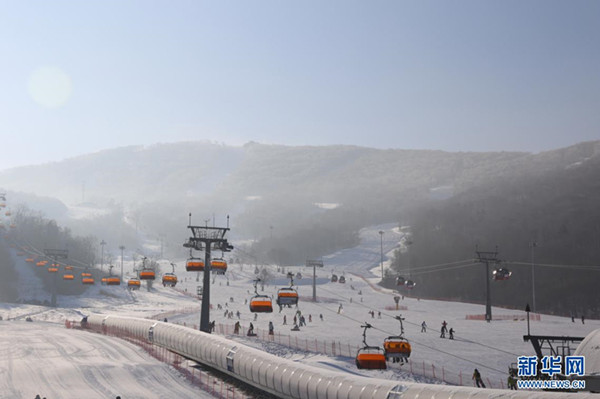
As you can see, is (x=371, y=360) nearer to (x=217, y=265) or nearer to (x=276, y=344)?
(x=276, y=344)

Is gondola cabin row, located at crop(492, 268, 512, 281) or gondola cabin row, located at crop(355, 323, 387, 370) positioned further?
gondola cabin row, located at crop(492, 268, 512, 281)

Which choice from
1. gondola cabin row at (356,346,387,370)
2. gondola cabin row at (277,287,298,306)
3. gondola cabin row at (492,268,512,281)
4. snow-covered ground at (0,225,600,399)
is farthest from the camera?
gondola cabin row at (492,268,512,281)

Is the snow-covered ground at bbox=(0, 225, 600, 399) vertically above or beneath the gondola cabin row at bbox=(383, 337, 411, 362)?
beneath

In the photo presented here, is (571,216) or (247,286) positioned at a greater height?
(571,216)

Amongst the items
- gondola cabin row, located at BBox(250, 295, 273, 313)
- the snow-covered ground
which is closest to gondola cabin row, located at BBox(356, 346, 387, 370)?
the snow-covered ground

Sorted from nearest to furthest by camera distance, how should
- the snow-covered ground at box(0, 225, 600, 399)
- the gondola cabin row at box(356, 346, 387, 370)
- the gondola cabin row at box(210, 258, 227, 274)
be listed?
1. the snow-covered ground at box(0, 225, 600, 399)
2. the gondola cabin row at box(356, 346, 387, 370)
3. the gondola cabin row at box(210, 258, 227, 274)

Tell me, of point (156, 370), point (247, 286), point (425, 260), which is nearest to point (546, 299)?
point (425, 260)

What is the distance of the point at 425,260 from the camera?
648 ft

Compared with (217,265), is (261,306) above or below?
below

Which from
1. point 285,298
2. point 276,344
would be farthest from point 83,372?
point 285,298

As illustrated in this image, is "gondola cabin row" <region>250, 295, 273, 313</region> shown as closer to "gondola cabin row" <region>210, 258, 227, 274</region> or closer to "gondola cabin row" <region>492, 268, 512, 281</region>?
"gondola cabin row" <region>210, 258, 227, 274</region>

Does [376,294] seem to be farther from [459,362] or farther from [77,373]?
[77,373]

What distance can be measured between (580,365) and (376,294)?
93891mm

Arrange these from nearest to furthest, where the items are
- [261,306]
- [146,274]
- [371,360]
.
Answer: [371,360] < [261,306] < [146,274]
